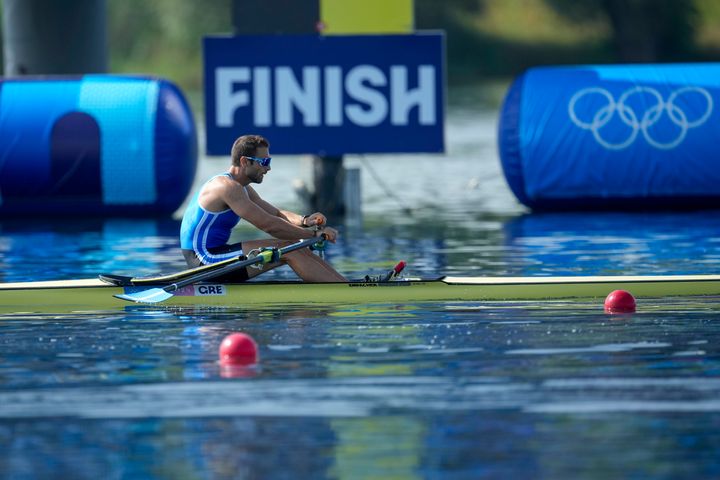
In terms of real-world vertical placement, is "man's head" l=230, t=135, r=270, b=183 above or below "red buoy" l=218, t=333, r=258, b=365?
above

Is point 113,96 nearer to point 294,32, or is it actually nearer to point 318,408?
point 294,32

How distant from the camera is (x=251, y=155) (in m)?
12.8

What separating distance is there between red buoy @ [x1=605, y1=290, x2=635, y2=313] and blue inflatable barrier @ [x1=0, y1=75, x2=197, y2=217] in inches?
368

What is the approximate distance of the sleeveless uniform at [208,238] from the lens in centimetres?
1288

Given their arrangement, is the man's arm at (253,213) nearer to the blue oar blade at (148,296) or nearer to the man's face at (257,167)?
the man's face at (257,167)

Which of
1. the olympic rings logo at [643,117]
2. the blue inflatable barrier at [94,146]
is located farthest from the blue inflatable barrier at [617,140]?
the blue inflatable barrier at [94,146]

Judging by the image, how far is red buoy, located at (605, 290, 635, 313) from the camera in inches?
468

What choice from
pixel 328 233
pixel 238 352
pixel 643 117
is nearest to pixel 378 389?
pixel 238 352

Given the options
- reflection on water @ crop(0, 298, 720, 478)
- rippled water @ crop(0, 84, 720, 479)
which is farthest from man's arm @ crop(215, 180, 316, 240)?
reflection on water @ crop(0, 298, 720, 478)

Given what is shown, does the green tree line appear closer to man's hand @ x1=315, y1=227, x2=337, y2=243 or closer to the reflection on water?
man's hand @ x1=315, y1=227, x2=337, y2=243

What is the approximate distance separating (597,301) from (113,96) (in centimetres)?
969

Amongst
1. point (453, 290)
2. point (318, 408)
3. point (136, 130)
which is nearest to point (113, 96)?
point (136, 130)

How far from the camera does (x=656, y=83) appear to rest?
806 inches

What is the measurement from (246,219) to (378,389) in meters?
4.13
